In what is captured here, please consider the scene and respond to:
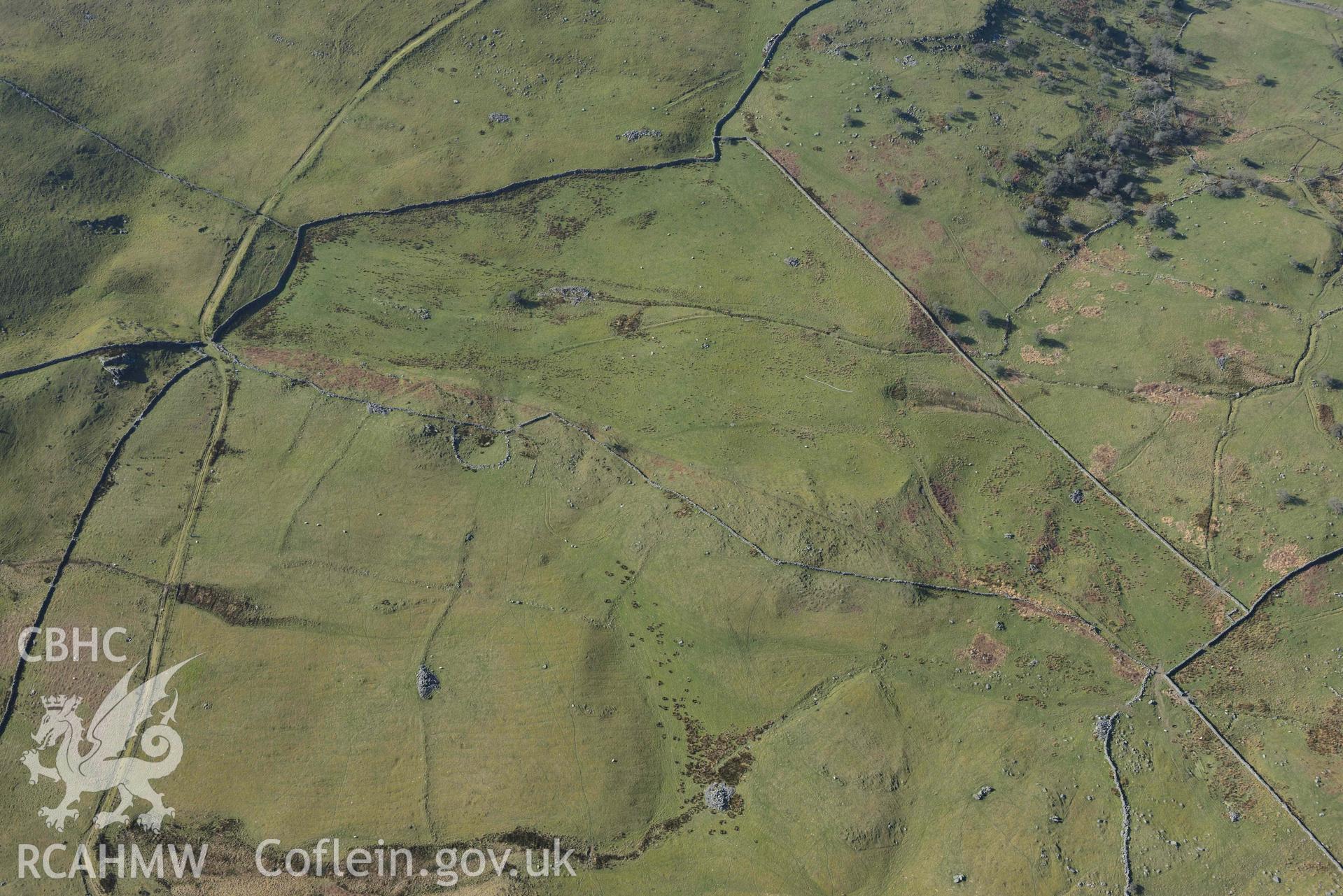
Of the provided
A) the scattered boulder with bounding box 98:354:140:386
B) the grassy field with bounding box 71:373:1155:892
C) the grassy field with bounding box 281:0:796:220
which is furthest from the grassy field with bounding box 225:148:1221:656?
the scattered boulder with bounding box 98:354:140:386

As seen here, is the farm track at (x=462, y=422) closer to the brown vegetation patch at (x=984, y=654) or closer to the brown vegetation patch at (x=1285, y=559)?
the brown vegetation patch at (x=1285, y=559)

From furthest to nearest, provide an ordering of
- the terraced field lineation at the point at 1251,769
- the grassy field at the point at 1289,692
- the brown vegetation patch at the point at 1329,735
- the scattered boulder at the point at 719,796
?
the scattered boulder at the point at 719,796, the brown vegetation patch at the point at 1329,735, the grassy field at the point at 1289,692, the terraced field lineation at the point at 1251,769

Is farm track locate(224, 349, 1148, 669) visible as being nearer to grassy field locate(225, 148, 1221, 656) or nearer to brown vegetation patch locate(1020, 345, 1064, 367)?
grassy field locate(225, 148, 1221, 656)

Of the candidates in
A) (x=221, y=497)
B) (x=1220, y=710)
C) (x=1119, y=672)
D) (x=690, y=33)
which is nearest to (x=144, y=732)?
(x=221, y=497)

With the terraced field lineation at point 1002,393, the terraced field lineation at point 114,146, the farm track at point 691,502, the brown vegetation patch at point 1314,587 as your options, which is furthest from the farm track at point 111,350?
the brown vegetation patch at point 1314,587

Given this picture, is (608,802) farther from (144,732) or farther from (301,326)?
(301,326)

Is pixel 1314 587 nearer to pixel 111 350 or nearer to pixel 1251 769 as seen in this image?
pixel 1251 769
